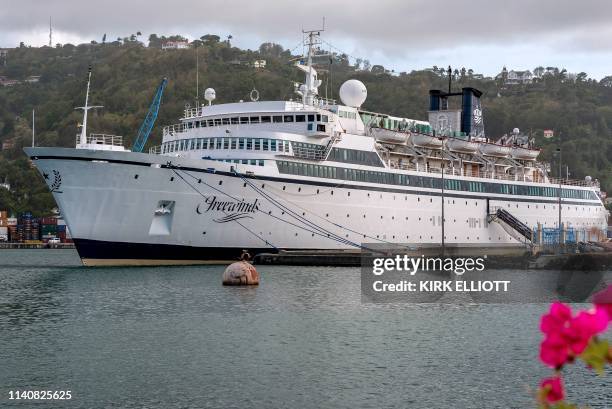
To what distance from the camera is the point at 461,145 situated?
63.2 meters

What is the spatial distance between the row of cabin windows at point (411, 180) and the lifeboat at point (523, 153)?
9.91ft

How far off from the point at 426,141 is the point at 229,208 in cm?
1930

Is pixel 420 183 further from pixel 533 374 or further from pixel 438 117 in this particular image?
pixel 533 374

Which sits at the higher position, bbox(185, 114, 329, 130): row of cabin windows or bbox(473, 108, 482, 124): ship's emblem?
bbox(473, 108, 482, 124): ship's emblem

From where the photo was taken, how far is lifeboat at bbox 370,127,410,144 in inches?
2190

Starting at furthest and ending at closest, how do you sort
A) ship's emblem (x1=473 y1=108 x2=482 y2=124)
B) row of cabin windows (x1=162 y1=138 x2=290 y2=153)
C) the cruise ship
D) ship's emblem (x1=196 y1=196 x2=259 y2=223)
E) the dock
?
the dock, ship's emblem (x1=473 y1=108 x2=482 y2=124), row of cabin windows (x1=162 y1=138 x2=290 y2=153), ship's emblem (x1=196 y1=196 x2=259 y2=223), the cruise ship

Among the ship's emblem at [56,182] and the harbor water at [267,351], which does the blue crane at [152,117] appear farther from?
the harbor water at [267,351]

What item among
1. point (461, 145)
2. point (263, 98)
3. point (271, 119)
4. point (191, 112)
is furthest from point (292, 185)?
point (263, 98)

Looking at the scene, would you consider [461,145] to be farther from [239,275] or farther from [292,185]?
[239,275]

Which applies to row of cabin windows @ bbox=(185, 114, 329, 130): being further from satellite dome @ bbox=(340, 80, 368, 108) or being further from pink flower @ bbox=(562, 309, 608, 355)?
pink flower @ bbox=(562, 309, 608, 355)

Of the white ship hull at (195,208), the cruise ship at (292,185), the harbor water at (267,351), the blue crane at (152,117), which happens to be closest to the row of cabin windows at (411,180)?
the cruise ship at (292,185)

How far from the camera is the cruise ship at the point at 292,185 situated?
42.7 m

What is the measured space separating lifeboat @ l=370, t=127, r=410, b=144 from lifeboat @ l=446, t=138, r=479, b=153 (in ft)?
18.9

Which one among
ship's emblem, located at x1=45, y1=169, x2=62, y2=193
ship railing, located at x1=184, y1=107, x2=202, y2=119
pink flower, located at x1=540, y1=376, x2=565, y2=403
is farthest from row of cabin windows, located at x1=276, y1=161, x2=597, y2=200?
pink flower, located at x1=540, y1=376, x2=565, y2=403
